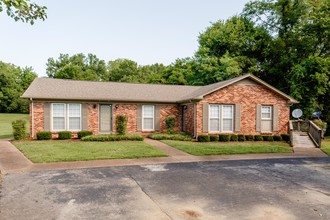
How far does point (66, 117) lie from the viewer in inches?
621

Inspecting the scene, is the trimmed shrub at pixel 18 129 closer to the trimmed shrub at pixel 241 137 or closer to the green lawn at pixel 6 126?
the green lawn at pixel 6 126

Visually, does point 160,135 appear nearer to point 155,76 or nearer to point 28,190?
point 28,190

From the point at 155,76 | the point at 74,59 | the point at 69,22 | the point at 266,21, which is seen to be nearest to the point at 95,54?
the point at 74,59

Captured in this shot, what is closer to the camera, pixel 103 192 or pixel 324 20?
pixel 103 192

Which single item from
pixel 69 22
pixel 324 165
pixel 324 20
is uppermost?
pixel 324 20

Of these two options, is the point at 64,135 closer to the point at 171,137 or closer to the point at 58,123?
the point at 58,123

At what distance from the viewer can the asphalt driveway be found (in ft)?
15.5

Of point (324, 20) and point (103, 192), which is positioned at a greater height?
point (324, 20)

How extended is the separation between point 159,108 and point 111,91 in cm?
389

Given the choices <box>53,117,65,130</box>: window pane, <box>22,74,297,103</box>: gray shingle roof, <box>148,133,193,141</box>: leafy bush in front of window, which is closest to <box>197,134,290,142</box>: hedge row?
<box>148,133,193,141</box>: leafy bush in front of window

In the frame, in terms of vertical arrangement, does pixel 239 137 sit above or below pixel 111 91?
below

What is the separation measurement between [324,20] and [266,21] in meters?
9.36

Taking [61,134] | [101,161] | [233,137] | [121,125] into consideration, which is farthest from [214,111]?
[61,134]

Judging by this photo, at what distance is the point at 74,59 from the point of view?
58.0m
